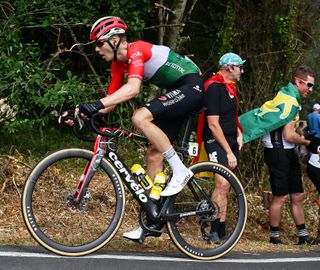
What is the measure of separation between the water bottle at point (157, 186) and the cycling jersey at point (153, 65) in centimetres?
83

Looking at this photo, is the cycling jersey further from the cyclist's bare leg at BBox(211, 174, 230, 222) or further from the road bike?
Answer: the cyclist's bare leg at BBox(211, 174, 230, 222)

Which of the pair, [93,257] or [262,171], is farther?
[262,171]

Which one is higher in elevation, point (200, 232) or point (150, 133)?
point (150, 133)

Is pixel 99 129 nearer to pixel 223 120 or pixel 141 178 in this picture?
pixel 141 178

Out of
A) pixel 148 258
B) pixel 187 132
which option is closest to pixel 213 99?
pixel 187 132

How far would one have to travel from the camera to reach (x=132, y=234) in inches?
242

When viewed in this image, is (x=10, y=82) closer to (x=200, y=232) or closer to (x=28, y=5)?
(x=28, y=5)

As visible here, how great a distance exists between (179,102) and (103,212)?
146 centimetres

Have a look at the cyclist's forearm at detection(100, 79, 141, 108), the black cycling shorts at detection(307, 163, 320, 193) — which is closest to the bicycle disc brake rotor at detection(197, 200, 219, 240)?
the cyclist's forearm at detection(100, 79, 141, 108)

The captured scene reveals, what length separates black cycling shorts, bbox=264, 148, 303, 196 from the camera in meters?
7.64

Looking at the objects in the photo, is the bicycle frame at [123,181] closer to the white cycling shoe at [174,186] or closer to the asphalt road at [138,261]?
the white cycling shoe at [174,186]

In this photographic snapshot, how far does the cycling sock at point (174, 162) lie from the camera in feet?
19.1

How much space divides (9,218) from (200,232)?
2295mm

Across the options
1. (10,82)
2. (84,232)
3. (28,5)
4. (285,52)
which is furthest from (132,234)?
(285,52)
